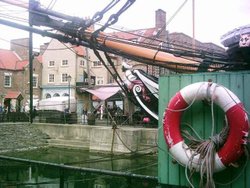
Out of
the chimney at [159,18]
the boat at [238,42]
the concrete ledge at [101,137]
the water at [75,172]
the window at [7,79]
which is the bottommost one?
the water at [75,172]

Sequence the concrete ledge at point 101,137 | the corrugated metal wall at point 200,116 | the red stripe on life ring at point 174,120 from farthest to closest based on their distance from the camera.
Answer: the concrete ledge at point 101,137, the red stripe on life ring at point 174,120, the corrugated metal wall at point 200,116

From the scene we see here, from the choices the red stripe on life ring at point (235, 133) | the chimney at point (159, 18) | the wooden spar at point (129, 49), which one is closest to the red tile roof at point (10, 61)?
the chimney at point (159, 18)

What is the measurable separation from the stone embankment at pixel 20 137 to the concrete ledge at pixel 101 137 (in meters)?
0.58

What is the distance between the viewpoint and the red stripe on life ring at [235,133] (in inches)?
147

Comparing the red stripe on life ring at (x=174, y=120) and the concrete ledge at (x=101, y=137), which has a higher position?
the red stripe on life ring at (x=174, y=120)

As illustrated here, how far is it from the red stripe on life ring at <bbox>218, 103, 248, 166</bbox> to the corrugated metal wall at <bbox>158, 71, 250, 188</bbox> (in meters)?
0.23

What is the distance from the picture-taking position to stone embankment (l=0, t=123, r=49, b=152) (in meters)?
21.0

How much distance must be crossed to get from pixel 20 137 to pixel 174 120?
19335mm

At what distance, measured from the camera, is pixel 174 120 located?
4172 millimetres

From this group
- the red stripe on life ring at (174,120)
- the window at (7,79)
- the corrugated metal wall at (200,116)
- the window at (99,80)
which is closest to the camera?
the corrugated metal wall at (200,116)

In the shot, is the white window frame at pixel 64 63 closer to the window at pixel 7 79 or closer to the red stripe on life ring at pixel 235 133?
the window at pixel 7 79

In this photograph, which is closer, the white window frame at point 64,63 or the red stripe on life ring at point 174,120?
the red stripe on life ring at point 174,120

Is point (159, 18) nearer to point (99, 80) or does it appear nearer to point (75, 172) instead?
point (99, 80)

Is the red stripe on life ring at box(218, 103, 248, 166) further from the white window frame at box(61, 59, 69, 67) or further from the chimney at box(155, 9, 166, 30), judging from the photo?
the white window frame at box(61, 59, 69, 67)
